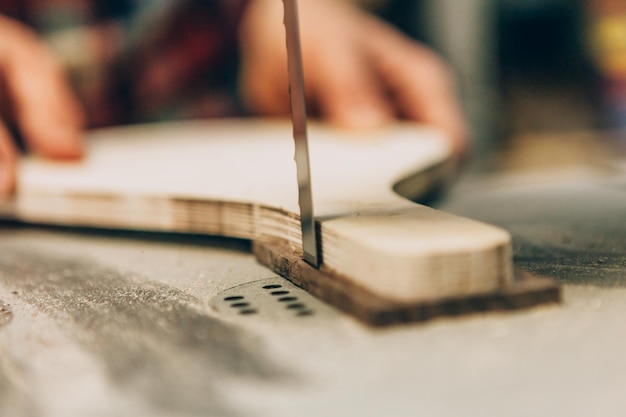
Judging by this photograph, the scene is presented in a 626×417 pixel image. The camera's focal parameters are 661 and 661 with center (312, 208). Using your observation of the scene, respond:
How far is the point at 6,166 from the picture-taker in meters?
1.31

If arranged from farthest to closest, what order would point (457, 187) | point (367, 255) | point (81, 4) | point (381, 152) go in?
point (81, 4)
point (457, 187)
point (381, 152)
point (367, 255)

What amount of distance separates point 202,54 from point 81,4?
51 cm

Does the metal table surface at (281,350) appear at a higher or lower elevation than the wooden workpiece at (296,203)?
lower

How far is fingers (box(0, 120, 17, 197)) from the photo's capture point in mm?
1287

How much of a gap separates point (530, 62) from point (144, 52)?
2.02 m

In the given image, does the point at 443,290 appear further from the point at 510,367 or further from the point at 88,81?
the point at 88,81

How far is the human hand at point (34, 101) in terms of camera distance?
154 centimetres

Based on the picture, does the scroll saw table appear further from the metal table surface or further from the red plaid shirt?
the red plaid shirt

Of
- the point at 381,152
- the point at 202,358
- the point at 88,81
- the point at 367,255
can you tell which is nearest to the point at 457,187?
the point at 381,152

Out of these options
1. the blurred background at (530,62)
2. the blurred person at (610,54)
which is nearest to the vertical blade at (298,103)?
the blurred background at (530,62)

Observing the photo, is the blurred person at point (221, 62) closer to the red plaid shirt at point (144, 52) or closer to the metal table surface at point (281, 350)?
the red plaid shirt at point (144, 52)

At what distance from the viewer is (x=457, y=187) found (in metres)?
1.67

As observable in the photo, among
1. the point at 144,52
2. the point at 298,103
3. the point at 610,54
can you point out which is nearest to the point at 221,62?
the point at 144,52

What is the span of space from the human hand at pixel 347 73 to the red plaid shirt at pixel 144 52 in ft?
0.60
